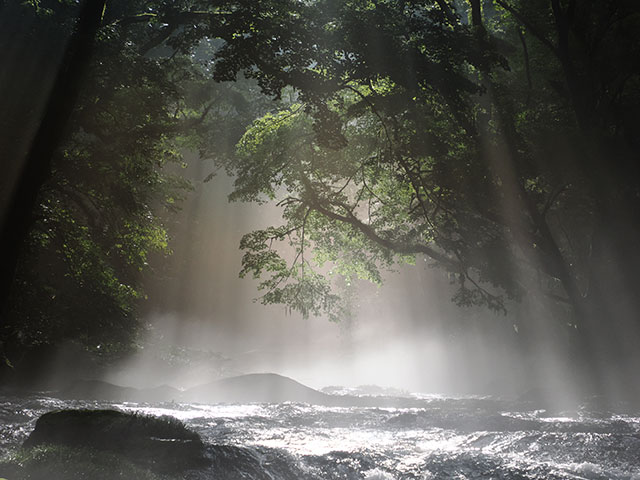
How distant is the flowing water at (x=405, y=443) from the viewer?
6.39 metres

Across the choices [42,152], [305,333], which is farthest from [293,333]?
[42,152]

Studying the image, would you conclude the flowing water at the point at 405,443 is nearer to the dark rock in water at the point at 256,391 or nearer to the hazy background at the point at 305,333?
the dark rock in water at the point at 256,391

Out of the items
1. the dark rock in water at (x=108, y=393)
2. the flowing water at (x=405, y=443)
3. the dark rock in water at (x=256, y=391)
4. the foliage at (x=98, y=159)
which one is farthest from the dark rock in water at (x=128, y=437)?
the dark rock in water at (x=256, y=391)

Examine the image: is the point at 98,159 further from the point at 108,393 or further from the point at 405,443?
the point at 108,393

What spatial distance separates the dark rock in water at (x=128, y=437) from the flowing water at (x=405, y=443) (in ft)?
1.23

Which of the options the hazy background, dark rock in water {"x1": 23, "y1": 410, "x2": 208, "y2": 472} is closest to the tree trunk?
dark rock in water {"x1": 23, "y1": 410, "x2": 208, "y2": 472}

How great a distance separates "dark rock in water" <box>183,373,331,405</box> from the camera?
1817cm

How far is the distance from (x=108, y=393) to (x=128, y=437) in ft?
38.9

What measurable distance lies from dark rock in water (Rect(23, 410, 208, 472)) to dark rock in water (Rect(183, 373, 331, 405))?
10968 millimetres

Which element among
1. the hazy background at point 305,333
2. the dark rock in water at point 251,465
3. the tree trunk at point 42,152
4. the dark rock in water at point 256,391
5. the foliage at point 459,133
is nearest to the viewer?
the tree trunk at point 42,152

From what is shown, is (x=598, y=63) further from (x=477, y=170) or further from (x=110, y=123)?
(x=110, y=123)

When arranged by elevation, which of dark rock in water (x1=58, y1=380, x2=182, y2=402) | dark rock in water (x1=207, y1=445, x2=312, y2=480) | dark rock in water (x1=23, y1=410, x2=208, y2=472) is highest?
dark rock in water (x1=58, y1=380, x2=182, y2=402)

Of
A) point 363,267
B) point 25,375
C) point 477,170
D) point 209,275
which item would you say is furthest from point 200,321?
point 477,170

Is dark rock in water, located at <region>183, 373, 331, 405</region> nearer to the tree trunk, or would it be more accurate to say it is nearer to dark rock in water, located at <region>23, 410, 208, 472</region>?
dark rock in water, located at <region>23, 410, 208, 472</region>
